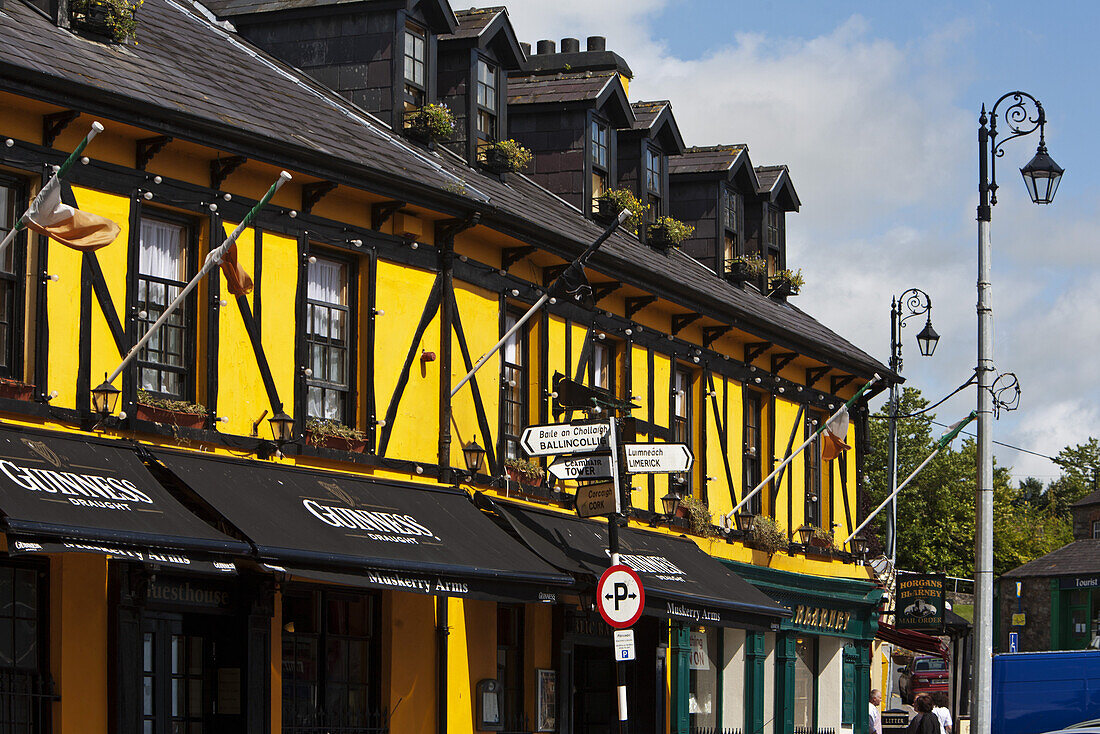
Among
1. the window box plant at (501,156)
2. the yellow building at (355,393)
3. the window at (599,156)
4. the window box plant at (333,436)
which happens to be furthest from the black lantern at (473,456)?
the window at (599,156)

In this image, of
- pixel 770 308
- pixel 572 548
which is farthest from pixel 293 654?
pixel 770 308

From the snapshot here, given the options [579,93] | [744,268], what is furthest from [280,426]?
[744,268]

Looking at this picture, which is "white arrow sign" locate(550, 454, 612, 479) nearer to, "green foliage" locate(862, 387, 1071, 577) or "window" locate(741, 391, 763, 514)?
"window" locate(741, 391, 763, 514)

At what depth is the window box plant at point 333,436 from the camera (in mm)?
16922

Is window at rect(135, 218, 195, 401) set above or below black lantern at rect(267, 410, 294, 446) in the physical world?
above

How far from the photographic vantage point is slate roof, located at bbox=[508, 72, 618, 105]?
24.8 meters

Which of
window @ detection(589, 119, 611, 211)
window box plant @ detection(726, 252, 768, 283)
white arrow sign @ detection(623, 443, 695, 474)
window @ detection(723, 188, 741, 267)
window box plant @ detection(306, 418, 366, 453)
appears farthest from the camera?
window @ detection(723, 188, 741, 267)

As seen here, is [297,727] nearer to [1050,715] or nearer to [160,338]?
[160,338]

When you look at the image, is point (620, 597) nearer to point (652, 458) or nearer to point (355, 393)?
point (652, 458)

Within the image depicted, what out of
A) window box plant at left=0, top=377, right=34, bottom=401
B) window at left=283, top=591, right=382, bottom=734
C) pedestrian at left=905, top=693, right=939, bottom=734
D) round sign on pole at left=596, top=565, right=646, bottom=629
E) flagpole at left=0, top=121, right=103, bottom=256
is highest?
flagpole at left=0, top=121, right=103, bottom=256

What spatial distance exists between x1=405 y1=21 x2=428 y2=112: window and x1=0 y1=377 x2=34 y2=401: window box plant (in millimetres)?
8723

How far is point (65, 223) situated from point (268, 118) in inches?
183

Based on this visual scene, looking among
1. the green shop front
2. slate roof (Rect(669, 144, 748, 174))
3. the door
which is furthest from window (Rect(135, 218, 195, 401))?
slate roof (Rect(669, 144, 748, 174))

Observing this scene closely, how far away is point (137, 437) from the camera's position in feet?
49.1
